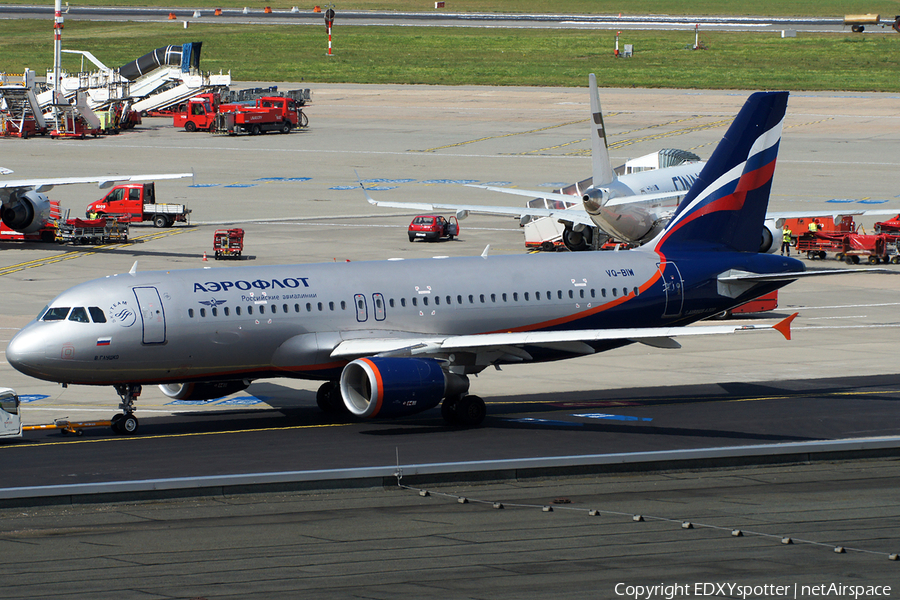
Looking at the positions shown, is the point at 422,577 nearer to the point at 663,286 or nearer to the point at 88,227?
the point at 663,286

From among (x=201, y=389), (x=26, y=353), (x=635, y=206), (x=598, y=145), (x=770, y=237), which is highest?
(x=598, y=145)

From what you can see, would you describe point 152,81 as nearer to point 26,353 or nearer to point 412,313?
point 412,313

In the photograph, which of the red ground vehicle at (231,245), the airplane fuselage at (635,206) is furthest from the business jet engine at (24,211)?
the airplane fuselage at (635,206)

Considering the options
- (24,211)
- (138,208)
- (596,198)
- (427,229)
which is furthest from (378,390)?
(138,208)

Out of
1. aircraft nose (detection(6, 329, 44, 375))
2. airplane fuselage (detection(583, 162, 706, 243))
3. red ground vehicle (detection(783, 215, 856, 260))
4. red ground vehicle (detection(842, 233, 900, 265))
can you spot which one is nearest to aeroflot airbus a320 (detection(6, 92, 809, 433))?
aircraft nose (detection(6, 329, 44, 375))

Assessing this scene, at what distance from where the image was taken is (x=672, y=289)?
3947cm

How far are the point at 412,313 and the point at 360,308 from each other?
5.30ft

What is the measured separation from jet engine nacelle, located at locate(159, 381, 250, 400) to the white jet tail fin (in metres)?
24.6

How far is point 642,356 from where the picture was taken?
48062mm

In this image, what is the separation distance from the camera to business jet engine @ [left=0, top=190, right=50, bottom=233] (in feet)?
232

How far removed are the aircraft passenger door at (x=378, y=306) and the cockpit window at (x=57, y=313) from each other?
28.0 ft

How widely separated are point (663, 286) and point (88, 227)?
4224 centimetres

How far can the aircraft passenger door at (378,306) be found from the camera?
36344 mm

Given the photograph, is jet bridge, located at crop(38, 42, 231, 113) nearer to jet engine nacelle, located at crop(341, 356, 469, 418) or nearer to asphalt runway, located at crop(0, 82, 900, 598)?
asphalt runway, located at crop(0, 82, 900, 598)
